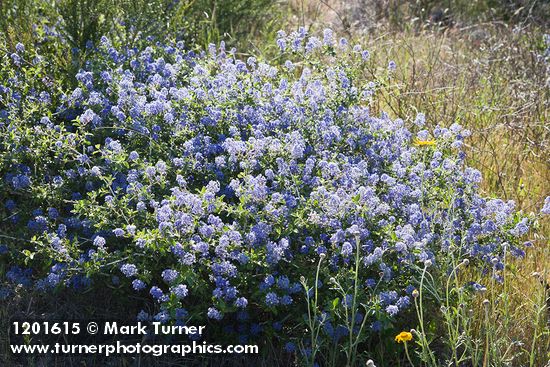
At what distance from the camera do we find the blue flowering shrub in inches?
111

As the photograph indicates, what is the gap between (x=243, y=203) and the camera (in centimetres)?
293

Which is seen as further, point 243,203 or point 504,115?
point 504,115

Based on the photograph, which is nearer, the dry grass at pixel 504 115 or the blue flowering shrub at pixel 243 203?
the blue flowering shrub at pixel 243 203

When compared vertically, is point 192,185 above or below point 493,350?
above

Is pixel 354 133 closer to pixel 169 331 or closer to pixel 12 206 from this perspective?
pixel 169 331

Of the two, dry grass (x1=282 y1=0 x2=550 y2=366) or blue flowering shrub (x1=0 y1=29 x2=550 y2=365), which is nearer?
blue flowering shrub (x1=0 y1=29 x2=550 y2=365)

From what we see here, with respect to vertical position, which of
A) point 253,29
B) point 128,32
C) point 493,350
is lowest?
point 493,350

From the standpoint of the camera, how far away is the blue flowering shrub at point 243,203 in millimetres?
2824

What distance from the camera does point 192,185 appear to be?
10.6ft

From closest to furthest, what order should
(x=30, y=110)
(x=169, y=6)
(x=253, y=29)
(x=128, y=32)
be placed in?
(x=30, y=110) < (x=128, y=32) < (x=169, y=6) < (x=253, y=29)

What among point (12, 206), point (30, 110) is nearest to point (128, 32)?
point (30, 110)

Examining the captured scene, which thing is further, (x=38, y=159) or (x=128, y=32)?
(x=128, y=32)

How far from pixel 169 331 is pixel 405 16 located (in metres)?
5.35

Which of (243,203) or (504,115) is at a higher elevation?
(504,115)
